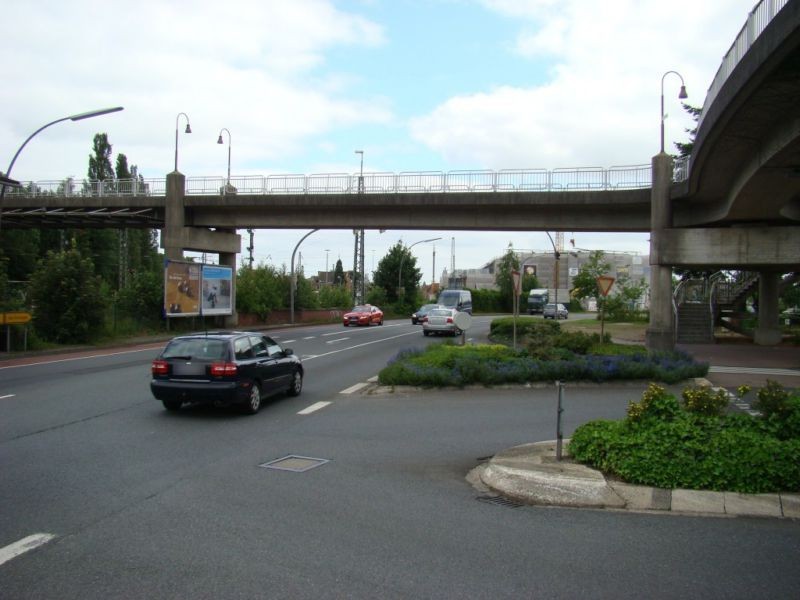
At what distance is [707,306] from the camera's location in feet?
109

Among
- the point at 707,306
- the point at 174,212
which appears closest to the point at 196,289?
the point at 174,212

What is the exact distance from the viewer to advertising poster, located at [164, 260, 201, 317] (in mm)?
32156

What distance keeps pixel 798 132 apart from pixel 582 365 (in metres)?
6.57

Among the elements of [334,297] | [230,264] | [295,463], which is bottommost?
[295,463]

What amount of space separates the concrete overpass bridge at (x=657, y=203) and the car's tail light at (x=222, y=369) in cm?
999

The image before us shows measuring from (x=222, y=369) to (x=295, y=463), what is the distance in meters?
3.56

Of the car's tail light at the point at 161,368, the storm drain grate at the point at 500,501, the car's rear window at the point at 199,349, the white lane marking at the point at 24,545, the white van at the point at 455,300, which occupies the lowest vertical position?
the storm drain grate at the point at 500,501

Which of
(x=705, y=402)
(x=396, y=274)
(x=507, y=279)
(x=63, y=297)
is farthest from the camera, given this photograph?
(x=507, y=279)

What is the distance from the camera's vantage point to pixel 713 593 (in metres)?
4.51

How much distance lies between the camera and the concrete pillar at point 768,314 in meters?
31.6

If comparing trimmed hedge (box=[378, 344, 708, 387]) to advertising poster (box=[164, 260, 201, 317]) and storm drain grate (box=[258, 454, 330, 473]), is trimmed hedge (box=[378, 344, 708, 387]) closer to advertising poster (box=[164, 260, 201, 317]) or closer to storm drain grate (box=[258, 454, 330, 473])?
storm drain grate (box=[258, 454, 330, 473])

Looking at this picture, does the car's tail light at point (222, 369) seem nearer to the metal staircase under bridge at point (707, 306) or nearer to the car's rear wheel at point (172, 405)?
the car's rear wheel at point (172, 405)

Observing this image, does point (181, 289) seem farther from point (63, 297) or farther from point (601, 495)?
point (601, 495)

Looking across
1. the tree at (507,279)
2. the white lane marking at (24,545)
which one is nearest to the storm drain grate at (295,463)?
the white lane marking at (24,545)
